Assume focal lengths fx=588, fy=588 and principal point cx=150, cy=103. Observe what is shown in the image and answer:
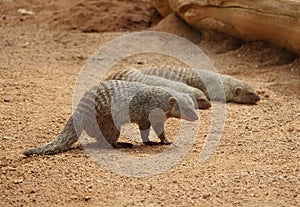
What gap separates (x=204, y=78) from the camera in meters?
5.22

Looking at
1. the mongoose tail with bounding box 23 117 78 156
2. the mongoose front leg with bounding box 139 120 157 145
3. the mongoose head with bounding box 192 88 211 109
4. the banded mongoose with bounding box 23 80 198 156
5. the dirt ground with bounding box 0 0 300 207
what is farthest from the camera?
the mongoose head with bounding box 192 88 211 109

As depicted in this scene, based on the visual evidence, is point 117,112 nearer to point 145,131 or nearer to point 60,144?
point 145,131

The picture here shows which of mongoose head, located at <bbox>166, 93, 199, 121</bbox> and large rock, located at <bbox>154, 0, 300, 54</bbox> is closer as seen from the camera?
mongoose head, located at <bbox>166, 93, 199, 121</bbox>

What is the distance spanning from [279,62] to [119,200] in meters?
3.43

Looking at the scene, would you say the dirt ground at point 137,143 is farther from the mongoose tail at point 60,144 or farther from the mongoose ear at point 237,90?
the mongoose ear at point 237,90

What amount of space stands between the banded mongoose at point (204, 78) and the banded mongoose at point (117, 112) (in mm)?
1229

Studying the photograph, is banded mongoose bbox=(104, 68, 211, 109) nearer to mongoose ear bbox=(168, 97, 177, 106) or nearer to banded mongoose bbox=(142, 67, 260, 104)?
banded mongoose bbox=(142, 67, 260, 104)

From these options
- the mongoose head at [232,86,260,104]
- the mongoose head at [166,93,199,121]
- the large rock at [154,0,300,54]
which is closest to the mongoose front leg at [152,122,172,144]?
the mongoose head at [166,93,199,121]

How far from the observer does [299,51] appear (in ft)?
18.1

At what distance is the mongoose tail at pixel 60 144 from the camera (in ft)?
10.8

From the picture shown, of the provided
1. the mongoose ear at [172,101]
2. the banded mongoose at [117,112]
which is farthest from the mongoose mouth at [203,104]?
the mongoose ear at [172,101]

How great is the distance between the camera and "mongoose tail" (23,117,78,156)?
3.29 meters

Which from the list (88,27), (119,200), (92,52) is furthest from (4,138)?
(88,27)

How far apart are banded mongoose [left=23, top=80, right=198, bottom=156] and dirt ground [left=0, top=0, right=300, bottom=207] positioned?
0.12 meters
